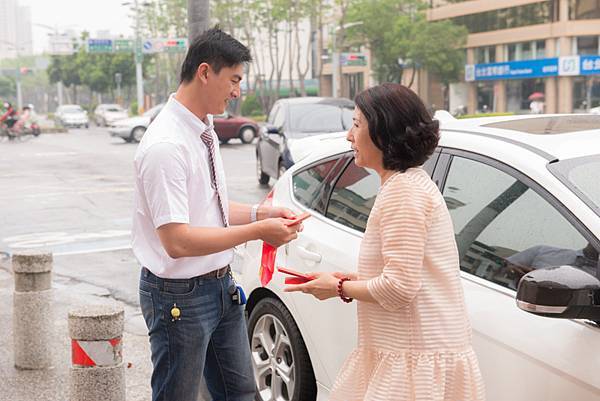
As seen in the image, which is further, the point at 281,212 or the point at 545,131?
the point at 545,131

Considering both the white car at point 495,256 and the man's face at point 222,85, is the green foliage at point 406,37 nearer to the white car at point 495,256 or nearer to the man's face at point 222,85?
the white car at point 495,256

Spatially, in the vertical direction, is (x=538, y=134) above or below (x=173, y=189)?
above

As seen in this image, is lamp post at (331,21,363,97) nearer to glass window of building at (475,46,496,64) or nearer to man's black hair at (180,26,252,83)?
glass window of building at (475,46,496,64)

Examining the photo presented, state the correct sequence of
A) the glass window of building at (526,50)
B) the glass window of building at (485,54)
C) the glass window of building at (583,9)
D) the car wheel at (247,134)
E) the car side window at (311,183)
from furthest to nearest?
1. the glass window of building at (485,54)
2. the glass window of building at (526,50)
3. the glass window of building at (583,9)
4. the car wheel at (247,134)
5. the car side window at (311,183)

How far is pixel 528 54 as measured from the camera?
54.2 meters

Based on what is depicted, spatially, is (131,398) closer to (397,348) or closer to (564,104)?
(397,348)

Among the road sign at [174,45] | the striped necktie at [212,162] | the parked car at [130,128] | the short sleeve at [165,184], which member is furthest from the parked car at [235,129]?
the short sleeve at [165,184]

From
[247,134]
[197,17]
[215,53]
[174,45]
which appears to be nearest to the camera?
[215,53]

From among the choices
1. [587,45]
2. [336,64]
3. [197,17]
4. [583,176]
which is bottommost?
[583,176]

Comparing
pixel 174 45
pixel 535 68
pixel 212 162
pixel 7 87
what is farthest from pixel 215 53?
pixel 7 87

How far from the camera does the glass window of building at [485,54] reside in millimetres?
58031

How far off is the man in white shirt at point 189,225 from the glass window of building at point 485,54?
57193 mm

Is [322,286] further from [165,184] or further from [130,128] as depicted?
[130,128]

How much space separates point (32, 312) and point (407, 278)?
11.6 feet
